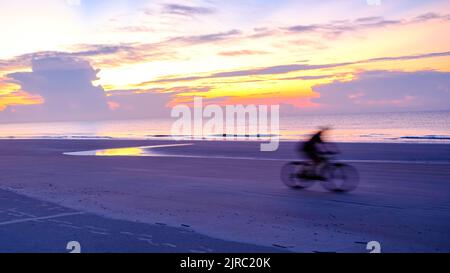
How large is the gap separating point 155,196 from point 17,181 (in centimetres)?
670

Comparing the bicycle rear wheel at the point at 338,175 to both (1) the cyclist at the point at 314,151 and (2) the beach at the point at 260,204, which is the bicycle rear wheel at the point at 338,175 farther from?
(2) the beach at the point at 260,204

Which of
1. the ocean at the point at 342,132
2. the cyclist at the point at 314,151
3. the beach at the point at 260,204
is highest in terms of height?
the ocean at the point at 342,132

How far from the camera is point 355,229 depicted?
8555 millimetres

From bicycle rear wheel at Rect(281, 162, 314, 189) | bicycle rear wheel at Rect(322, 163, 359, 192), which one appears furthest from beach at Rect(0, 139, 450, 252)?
bicycle rear wheel at Rect(322, 163, 359, 192)

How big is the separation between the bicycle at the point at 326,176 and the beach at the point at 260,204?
37 centimetres

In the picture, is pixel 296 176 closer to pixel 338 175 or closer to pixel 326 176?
pixel 326 176

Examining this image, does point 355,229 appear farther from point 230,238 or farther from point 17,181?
point 17,181

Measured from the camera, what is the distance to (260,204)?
11.3 m

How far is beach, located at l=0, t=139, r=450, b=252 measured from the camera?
310 inches

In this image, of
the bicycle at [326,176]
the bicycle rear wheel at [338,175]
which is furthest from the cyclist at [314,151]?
the bicycle rear wheel at [338,175]

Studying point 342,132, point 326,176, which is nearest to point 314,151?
point 326,176

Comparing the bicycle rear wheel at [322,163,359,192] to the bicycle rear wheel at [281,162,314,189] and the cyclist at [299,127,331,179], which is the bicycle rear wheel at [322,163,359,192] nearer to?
the cyclist at [299,127,331,179]

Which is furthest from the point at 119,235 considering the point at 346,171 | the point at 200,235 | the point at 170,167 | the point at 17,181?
the point at 170,167

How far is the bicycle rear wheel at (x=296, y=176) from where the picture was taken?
1404cm
